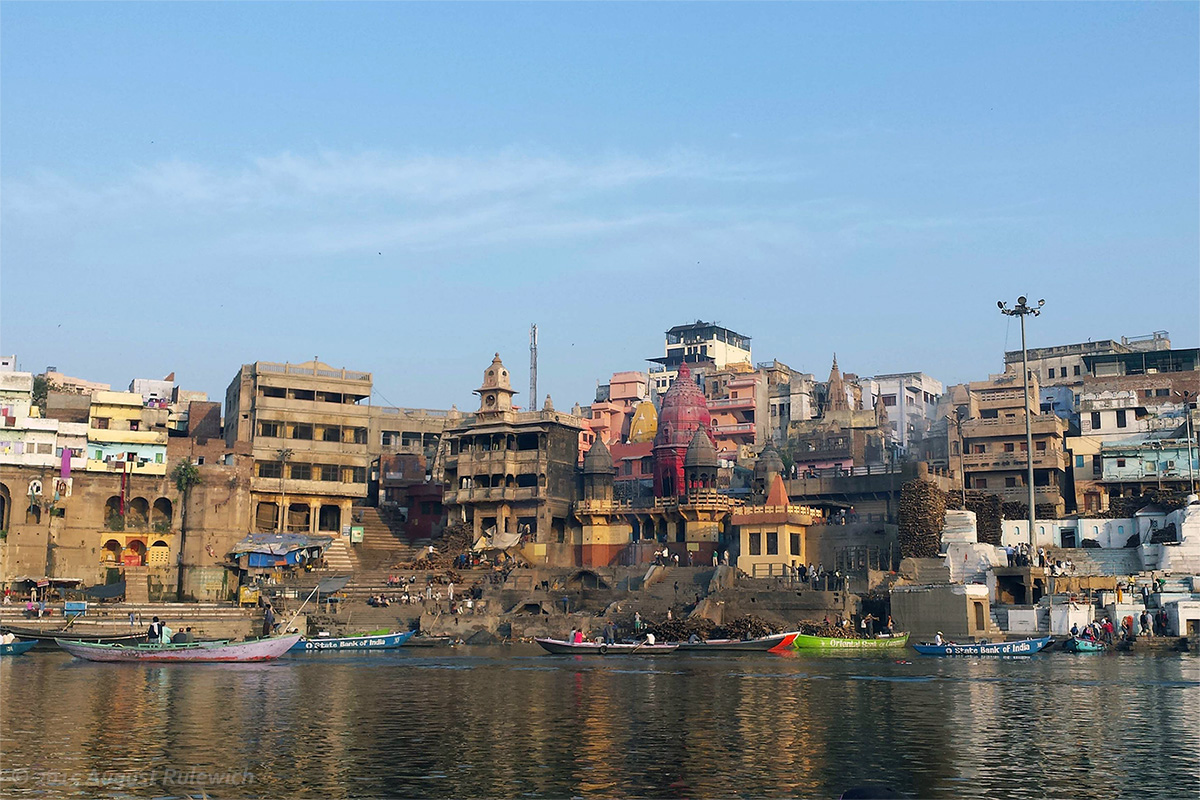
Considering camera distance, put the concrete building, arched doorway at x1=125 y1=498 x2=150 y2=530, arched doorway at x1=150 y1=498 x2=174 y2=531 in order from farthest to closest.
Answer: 1. the concrete building
2. arched doorway at x1=150 y1=498 x2=174 y2=531
3. arched doorway at x1=125 y1=498 x2=150 y2=530

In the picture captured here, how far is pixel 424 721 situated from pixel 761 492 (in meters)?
57.1

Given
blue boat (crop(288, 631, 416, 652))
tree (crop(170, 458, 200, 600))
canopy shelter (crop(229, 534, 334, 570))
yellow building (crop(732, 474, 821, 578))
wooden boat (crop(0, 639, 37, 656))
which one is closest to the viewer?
wooden boat (crop(0, 639, 37, 656))

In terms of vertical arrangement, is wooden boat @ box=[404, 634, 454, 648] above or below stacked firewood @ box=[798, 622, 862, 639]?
below

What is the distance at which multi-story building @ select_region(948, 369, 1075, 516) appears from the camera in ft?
241

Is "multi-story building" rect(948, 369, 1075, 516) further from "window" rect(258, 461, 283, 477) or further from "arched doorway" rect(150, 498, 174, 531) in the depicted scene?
"arched doorway" rect(150, 498, 174, 531)

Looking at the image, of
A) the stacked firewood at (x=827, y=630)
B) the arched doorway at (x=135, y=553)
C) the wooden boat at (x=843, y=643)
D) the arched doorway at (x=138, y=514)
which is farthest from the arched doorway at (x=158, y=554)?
the wooden boat at (x=843, y=643)

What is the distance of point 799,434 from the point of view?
104 m

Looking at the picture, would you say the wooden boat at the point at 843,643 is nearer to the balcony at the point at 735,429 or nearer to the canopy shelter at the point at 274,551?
the canopy shelter at the point at 274,551

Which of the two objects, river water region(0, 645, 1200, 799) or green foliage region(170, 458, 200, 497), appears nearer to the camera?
river water region(0, 645, 1200, 799)

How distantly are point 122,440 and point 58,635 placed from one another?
21.1m

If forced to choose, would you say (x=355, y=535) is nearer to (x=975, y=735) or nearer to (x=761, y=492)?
(x=761, y=492)

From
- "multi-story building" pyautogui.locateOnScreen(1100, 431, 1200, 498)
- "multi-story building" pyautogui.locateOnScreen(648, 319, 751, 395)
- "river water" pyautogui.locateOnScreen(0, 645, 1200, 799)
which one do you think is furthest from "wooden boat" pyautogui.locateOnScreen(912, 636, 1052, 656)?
"multi-story building" pyautogui.locateOnScreen(648, 319, 751, 395)

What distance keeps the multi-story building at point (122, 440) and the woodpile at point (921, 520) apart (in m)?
44.5

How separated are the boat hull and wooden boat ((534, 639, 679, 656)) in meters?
16.6
